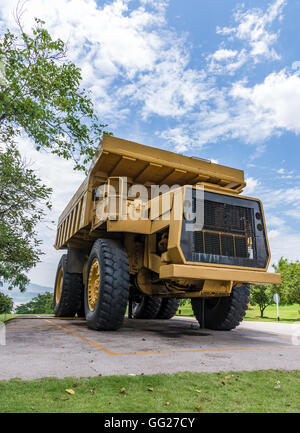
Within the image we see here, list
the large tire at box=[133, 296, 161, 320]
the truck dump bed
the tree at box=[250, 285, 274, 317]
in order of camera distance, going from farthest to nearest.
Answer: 1. the tree at box=[250, 285, 274, 317]
2. the large tire at box=[133, 296, 161, 320]
3. the truck dump bed

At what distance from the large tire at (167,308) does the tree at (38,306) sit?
29.8 m

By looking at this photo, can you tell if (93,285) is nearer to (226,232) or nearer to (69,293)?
(226,232)

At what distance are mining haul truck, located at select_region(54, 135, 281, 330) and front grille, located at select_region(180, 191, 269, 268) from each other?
2 centimetres

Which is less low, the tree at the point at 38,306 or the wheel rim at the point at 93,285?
the wheel rim at the point at 93,285

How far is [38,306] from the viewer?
39.8 meters

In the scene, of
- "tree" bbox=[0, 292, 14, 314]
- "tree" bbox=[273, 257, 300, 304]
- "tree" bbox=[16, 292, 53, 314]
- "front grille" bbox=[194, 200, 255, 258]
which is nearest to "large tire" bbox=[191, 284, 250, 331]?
"front grille" bbox=[194, 200, 255, 258]

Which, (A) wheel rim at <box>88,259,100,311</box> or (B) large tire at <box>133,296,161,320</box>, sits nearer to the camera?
(A) wheel rim at <box>88,259,100,311</box>

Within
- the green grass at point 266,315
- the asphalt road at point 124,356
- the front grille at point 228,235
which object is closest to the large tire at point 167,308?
the asphalt road at point 124,356

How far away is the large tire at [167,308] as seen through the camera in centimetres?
1193

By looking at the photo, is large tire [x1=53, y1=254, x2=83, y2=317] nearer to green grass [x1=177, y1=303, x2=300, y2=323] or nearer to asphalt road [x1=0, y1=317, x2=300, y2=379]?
asphalt road [x1=0, y1=317, x2=300, y2=379]

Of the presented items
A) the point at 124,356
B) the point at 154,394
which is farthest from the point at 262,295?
the point at 154,394

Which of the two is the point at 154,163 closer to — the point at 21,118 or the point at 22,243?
the point at 21,118

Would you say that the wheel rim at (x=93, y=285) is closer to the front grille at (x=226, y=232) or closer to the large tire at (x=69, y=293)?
the front grille at (x=226, y=232)

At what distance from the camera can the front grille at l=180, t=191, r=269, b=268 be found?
5297mm
